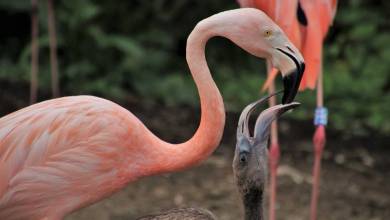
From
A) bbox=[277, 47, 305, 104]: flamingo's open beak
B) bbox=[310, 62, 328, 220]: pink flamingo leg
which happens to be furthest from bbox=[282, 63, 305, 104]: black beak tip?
bbox=[310, 62, 328, 220]: pink flamingo leg

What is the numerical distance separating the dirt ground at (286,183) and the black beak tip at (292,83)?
2.43 m

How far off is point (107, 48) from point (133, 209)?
9.26ft

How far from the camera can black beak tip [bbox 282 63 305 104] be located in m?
3.75

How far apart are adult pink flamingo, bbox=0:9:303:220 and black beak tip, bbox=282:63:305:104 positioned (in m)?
0.01

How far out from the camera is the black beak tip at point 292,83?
12.3 ft

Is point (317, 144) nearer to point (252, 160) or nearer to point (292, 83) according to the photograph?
point (292, 83)

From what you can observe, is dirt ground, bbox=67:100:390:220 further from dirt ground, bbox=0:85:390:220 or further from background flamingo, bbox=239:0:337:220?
background flamingo, bbox=239:0:337:220

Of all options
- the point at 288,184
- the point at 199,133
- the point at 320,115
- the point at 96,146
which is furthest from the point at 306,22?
the point at 288,184

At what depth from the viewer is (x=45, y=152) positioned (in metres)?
3.86

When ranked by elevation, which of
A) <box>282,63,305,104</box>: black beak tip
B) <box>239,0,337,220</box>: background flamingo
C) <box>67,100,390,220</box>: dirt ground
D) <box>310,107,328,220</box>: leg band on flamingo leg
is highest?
<box>239,0,337,220</box>: background flamingo

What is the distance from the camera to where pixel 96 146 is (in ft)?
12.6

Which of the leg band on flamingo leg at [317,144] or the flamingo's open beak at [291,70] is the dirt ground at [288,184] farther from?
the flamingo's open beak at [291,70]

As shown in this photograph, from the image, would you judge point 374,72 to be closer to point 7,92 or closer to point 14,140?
point 7,92

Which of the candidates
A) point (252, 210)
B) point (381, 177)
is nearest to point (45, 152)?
point (252, 210)
